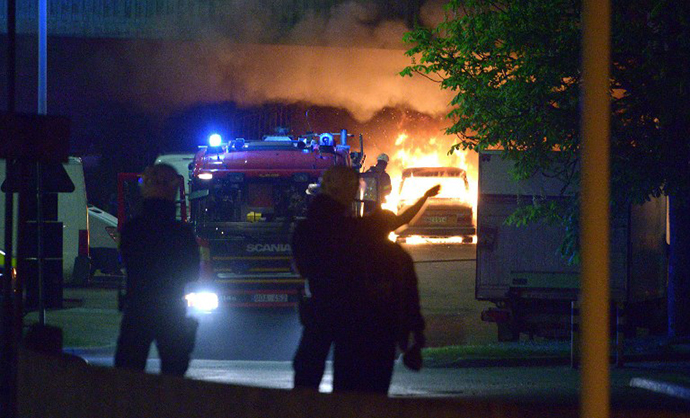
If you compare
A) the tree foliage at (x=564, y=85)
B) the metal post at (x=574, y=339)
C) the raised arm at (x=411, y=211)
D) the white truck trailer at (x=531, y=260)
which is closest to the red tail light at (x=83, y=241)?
the white truck trailer at (x=531, y=260)

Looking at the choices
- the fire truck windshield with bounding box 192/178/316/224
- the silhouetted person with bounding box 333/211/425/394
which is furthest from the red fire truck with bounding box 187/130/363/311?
the silhouetted person with bounding box 333/211/425/394

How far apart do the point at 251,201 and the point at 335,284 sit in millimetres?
9603

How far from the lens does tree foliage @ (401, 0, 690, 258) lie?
Result: 1233 centimetres

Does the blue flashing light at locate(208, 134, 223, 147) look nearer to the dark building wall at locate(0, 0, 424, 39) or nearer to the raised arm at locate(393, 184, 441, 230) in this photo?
the dark building wall at locate(0, 0, 424, 39)

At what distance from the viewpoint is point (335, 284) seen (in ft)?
17.7

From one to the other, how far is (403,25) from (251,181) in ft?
28.9

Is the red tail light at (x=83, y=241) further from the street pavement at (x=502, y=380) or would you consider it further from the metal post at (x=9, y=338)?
the metal post at (x=9, y=338)

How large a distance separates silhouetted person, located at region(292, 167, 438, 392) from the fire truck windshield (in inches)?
362

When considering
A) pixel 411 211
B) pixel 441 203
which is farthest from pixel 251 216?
pixel 441 203

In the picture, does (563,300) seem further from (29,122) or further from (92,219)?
(92,219)

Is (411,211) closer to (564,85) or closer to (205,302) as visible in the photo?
(564,85)

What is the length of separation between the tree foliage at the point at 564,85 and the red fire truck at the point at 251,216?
2.60 metres

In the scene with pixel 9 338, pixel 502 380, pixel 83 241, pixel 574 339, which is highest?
pixel 83 241

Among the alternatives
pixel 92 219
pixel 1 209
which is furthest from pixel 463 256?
pixel 1 209
